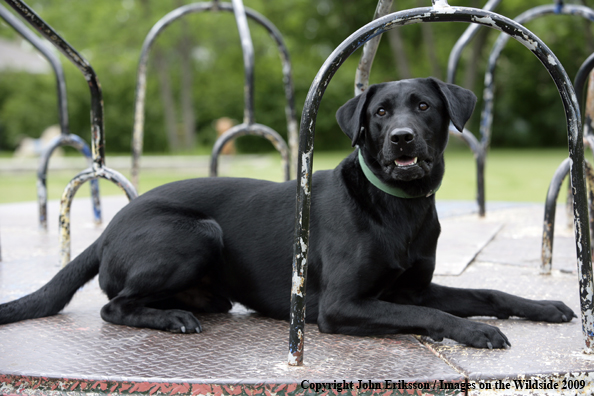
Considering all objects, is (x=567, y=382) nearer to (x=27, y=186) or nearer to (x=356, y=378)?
(x=356, y=378)

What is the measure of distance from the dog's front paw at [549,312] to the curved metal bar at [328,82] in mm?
443

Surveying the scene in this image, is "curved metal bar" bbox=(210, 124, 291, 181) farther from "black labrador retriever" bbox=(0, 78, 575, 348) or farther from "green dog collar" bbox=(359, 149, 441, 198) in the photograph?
"green dog collar" bbox=(359, 149, 441, 198)

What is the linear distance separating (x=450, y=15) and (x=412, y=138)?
520mm

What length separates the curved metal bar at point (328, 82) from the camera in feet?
5.49

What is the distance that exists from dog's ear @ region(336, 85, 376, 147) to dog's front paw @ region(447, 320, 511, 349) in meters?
0.74

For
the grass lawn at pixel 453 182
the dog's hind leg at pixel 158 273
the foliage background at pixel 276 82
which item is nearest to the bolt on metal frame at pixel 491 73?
the dog's hind leg at pixel 158 273

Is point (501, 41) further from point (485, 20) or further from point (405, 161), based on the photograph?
point (485, 20)

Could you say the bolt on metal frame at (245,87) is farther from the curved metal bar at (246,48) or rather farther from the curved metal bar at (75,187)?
the curved metal bar at (75,187)

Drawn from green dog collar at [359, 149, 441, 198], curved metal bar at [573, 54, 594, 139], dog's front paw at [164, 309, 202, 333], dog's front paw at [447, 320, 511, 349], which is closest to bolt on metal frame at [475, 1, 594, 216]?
curved metal bar at [573, 54, 594, 139]

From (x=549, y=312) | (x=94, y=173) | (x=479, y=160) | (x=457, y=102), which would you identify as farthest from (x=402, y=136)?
(x=479, y=160)

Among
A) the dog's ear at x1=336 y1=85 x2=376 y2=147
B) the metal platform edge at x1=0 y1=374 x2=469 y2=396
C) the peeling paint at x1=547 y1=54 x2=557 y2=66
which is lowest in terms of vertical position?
the metal platform edge at x1=0 y1=374 x2=469 y2=396

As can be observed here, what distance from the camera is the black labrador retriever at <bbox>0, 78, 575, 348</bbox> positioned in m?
2.10

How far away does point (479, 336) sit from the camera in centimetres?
190

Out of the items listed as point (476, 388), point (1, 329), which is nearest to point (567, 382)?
point (476, 388)
